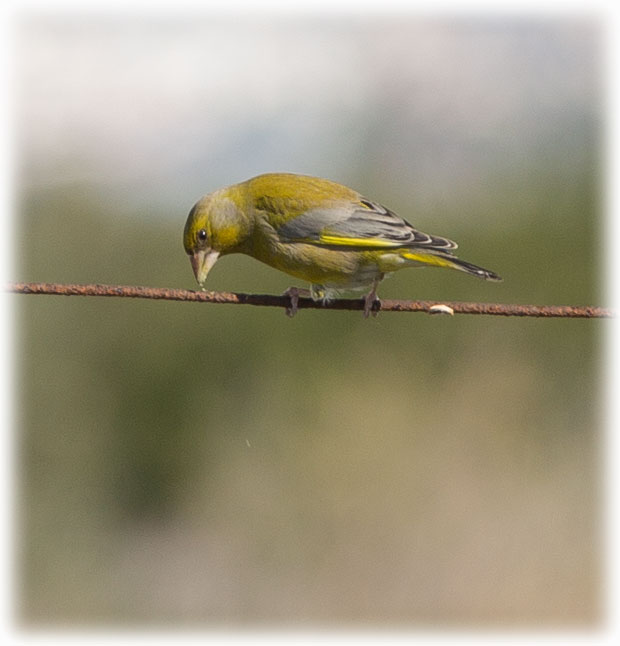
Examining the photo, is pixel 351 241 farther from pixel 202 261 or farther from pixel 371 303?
pixel 202 261

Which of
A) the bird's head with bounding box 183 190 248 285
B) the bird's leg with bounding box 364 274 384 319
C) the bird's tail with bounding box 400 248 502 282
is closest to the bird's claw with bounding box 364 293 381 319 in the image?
the bird's leg with bounding box 364 274 384 319

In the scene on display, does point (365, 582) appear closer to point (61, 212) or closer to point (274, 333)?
point (274, 333)

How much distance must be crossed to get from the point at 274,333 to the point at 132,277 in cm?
314

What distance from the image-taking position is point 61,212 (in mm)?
19375

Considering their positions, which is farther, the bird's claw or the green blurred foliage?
the green blurred foliage

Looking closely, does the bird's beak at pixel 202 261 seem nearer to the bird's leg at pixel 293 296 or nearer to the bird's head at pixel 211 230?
the bird's head at pixel 211 230

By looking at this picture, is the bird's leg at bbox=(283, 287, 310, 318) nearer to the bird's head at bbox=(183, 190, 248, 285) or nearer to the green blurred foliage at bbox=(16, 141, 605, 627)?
the bird's head at bbox=(183, 190, 248, 285)

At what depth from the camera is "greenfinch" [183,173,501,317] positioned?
6191 millimetres

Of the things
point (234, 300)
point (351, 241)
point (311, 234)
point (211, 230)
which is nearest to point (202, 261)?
point (211, 230)

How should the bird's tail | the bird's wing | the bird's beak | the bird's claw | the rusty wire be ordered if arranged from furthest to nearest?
the bird's beak, the bird's wing, the bird's tail, the bird's claw, the rusty wire

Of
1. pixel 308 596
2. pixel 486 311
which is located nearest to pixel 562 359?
pixel 308 596

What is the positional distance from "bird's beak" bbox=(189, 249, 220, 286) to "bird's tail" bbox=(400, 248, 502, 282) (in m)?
1.18

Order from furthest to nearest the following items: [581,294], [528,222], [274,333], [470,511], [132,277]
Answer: [528,222] < [581,294] < [274,333] < [132,277] < [470,511]

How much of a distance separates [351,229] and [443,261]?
0.67 m
